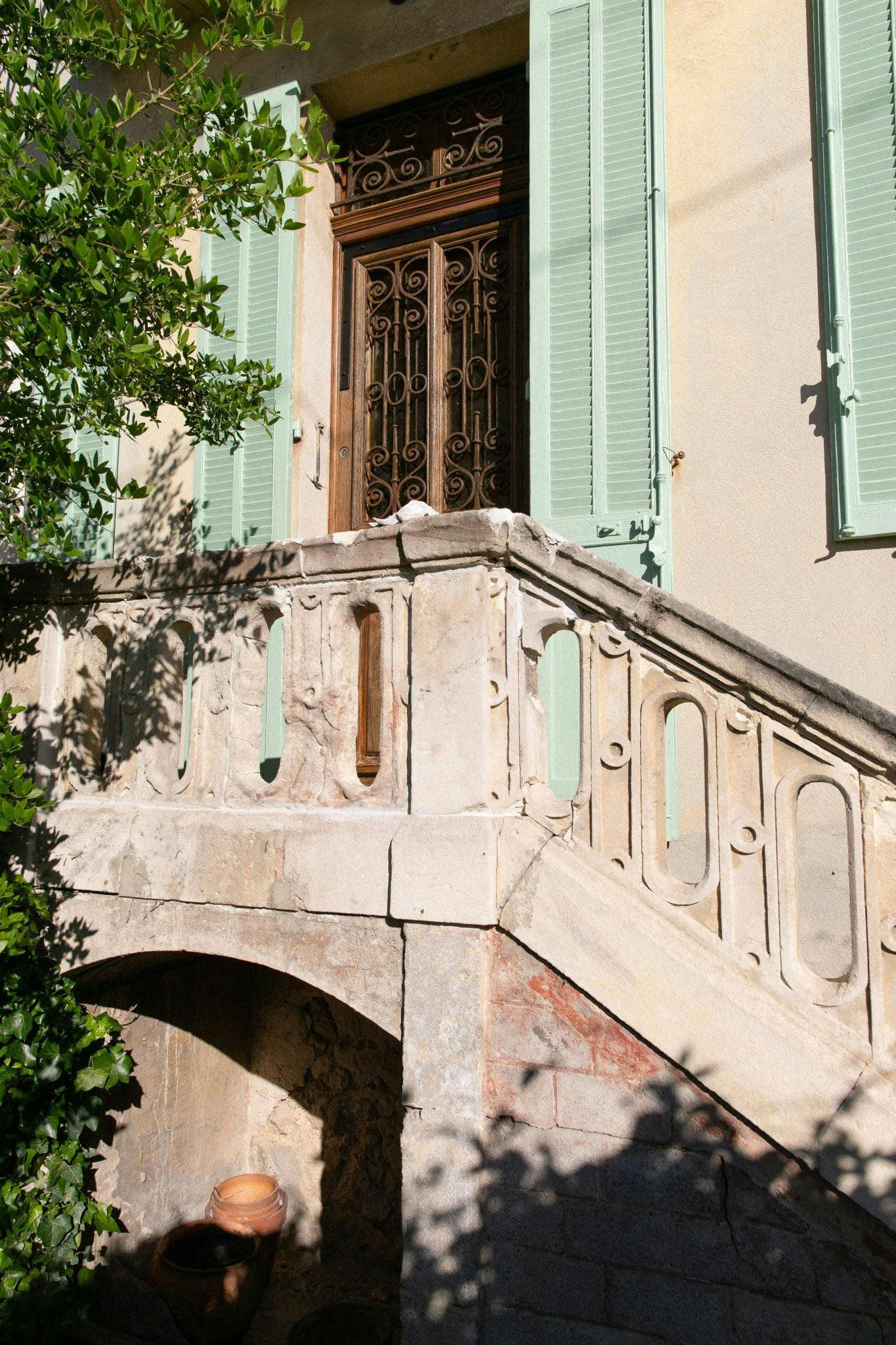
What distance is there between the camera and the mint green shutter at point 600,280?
4.50 metres

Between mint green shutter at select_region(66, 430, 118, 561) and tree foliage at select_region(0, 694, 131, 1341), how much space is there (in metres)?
2.51

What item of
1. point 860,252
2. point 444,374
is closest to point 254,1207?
point 444,374

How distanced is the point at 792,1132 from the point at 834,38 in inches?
181

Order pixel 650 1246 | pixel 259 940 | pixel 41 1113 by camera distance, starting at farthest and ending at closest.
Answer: pixel 41 1113
pixel 259 940
pixel 650 1246

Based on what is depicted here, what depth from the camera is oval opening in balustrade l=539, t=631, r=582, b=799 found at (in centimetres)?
444

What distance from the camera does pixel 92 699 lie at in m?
3.57

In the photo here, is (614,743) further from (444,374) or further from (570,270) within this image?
(444,374)

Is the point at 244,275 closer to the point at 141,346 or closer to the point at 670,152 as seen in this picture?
the point at 670,152

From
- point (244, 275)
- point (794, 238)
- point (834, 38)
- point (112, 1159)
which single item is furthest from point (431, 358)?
point (112, 1159)

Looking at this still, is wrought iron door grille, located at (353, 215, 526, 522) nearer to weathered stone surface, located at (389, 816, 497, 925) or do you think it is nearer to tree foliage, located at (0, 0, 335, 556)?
tree foliage, located at (0, 0, 335, 556)

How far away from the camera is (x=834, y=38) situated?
14.1 feet

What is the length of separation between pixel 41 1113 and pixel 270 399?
3.72 meters

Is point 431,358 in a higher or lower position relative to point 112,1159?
higher

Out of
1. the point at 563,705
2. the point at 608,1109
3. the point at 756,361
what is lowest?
the point at 608,1109
